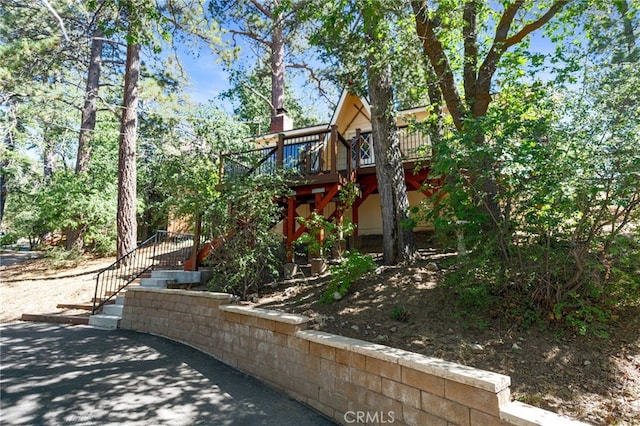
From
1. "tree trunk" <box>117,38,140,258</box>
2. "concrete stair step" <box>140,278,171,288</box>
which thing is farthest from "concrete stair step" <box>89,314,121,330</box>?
"tree trunk" <box>117,38,140,258</box>

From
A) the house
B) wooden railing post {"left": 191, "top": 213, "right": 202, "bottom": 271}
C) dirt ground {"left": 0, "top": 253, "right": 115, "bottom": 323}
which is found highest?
the house

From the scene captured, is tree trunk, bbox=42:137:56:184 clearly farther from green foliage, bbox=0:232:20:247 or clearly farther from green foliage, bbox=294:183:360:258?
green foliage, bbox=294:183:360:258

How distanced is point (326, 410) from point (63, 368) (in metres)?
3.53


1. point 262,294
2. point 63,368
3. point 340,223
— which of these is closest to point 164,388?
point 63,368

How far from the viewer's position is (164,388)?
12.3ft

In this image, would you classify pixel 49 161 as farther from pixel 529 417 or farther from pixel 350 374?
pixel 529 417

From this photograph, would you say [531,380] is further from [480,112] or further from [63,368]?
[63,368]

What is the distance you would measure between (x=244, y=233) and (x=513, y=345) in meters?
4.20

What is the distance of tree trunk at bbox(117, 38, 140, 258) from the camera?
9.97 meters

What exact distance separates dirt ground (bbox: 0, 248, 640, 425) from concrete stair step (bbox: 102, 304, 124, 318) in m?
3.39

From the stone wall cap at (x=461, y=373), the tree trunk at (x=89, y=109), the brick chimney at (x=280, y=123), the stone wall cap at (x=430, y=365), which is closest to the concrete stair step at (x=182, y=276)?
the stone wall cap at (x=430, y=365)

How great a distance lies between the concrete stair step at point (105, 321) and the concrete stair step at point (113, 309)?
89 mm

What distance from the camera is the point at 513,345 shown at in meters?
3.19

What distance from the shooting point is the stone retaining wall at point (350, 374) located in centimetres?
220
